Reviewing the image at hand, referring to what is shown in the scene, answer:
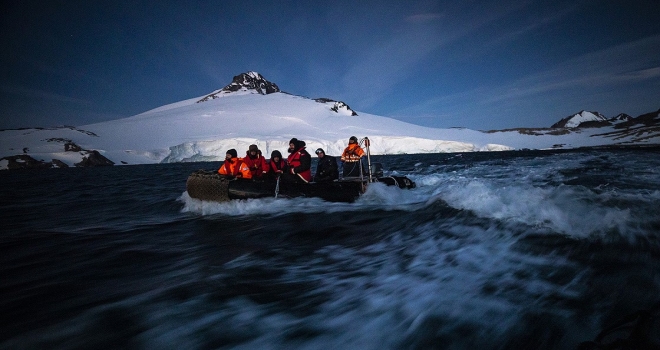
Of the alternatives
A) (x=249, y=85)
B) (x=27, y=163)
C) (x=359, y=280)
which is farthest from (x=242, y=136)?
(x=249, y=85)

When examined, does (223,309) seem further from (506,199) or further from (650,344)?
(506,199)

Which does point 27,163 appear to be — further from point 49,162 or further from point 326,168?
point 326,168

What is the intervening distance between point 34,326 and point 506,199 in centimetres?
619

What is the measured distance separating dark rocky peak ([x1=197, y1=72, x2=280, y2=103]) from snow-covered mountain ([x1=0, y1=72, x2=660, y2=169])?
46571 millimetres

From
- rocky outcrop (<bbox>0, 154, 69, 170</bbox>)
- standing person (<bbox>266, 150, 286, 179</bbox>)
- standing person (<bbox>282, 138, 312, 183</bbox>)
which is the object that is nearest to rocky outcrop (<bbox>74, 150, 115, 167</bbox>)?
rocky outcrop (<bbox>0, 154, 69, 170</bbox>)

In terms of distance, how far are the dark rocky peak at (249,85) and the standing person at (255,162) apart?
152 meters

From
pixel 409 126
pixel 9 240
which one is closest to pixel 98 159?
pixel 9 240

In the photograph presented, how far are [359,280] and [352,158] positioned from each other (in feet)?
19.0

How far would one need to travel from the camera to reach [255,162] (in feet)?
26.6

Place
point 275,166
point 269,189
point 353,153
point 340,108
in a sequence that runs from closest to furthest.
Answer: point 269,189 → point 275,166 → point 353,153 → point 340,108

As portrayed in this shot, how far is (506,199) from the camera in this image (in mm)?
5160

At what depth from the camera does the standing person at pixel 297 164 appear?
771 cm

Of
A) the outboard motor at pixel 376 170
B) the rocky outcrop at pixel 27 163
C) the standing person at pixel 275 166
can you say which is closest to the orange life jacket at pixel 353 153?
the outboard motor at pixel 376 170

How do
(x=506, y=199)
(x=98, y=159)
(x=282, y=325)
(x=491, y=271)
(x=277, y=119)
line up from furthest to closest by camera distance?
(x=277, y=119), (x=98, y=159), (x=506, y=199), (x=491, y=271), (x=282, y=325)
